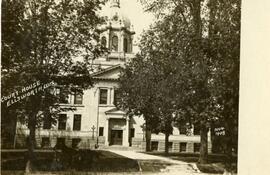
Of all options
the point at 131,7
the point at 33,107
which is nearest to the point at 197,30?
the point at 131,7

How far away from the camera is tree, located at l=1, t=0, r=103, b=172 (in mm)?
3246

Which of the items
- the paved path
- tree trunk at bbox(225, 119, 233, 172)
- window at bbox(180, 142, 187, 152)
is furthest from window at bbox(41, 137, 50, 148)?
tree trunk at bbox(225, 119, 233, 172)

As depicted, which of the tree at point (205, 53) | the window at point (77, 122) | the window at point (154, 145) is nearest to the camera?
the window at point (77, 122)

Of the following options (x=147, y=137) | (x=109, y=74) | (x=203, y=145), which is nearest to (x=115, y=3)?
(x=109, y=74)

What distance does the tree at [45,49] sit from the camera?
10.6 ft

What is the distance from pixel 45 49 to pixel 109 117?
646 millimetres

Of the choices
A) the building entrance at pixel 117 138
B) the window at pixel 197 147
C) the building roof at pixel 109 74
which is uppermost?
the building roof at pixel 109 74

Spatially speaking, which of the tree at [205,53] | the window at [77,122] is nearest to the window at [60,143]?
the window at [77,122]

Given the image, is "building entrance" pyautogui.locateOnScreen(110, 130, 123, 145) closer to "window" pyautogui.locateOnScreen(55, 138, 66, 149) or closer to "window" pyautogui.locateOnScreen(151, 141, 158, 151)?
"window" pyautogui.locateOnScreen(151, 141, 158, 151)

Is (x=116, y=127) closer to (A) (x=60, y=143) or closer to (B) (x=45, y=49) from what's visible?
(A) (x=60, y=143)

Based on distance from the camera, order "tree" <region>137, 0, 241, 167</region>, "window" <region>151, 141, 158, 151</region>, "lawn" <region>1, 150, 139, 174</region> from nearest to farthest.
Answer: "lawn" <region>1, 150, 139, 174</region>
"window" <region>151, 141, 158, 151</region>
"tree" <region>137, 0, 241, 167</region>

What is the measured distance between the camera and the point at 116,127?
332cm

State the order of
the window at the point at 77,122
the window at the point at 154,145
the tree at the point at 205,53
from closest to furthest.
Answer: the window at the point at 77,122
the window at the point at 154,145
the tree at the point at 205,53

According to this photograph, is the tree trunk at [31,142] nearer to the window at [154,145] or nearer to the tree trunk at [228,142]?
the window at [154,145]
